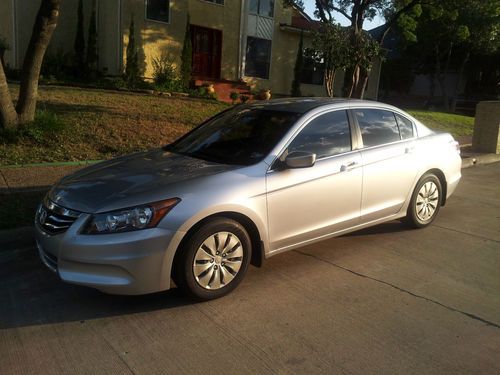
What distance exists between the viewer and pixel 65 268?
12.6 feet

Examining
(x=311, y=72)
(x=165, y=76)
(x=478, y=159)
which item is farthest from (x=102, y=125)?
(x=311, y=72)

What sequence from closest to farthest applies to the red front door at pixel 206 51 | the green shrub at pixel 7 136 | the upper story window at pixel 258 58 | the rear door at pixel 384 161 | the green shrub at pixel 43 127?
the rear door at pixel 384 161, the green shrub at pixel 7 136, the green shrub at pixel 43 127, the red front door at pixel 206 51, the upper story window at pixel 258 58

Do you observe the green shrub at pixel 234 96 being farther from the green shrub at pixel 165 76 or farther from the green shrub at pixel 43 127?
the green shrub at pixel 43 127

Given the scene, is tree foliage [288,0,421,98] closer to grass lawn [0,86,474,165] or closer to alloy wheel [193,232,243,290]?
grass lawn [0,86,474,165]

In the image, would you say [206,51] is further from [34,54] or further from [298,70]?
[34,54]

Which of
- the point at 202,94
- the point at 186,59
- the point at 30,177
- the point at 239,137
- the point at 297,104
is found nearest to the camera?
the point at 239,137

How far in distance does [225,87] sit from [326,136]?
15855 mm

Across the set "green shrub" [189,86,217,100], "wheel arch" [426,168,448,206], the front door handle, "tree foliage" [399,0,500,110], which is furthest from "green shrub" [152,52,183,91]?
the front door handle

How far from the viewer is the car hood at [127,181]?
388 centimetres

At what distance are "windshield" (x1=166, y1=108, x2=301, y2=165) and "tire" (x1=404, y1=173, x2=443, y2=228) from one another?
1924mm

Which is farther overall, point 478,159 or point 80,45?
point 80,45

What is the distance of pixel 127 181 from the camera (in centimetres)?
416

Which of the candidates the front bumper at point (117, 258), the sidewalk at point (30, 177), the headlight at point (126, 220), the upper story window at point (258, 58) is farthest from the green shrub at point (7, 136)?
the upper story window at point (258, 58)

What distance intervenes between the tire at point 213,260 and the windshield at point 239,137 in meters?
0.71
